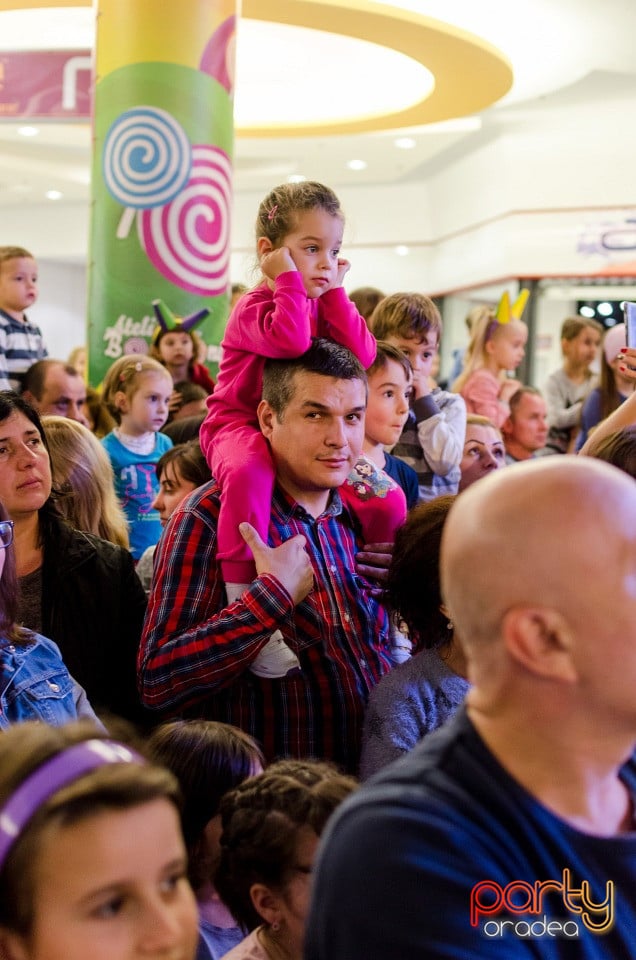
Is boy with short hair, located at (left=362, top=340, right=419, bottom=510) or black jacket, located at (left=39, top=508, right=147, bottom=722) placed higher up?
boy with short hair, located at (left=362, top=340, right=419, bottom=510)

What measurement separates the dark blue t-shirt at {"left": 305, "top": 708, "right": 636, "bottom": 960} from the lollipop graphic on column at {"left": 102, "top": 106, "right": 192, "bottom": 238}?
538 cm

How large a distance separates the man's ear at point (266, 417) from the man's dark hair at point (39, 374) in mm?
2881

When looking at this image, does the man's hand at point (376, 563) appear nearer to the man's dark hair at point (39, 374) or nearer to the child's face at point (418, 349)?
the child's face at point (418, 349)

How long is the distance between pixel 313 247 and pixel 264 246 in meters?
0.15

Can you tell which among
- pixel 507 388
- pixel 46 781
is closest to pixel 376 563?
pixel 46 781

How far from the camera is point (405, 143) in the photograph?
12617mm

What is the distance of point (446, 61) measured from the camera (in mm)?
8594

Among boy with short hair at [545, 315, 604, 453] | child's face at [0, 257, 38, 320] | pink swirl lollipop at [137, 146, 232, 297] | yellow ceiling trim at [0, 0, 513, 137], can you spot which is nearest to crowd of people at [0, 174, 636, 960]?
child's face at [0, 257, 38, 320]

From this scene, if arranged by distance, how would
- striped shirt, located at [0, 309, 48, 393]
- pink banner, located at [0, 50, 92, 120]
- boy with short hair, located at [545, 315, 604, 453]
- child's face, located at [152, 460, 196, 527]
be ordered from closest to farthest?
child's face, located at [152, 460, 196, 527], striped shirt, located at [0, 309, 48, 393], pink banner, located at [0, 50, 92, 120], boy with short hair, located at [545, 315, 604, 453]

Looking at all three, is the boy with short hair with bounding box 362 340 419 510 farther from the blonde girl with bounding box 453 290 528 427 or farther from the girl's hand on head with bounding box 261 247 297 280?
the blonde girl with bounding box 453 290 528 427

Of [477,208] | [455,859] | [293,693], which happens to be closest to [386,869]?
[455,859]

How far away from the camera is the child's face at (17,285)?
18.9ft

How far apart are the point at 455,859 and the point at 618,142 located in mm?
11143

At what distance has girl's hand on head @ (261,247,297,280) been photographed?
2594mm
